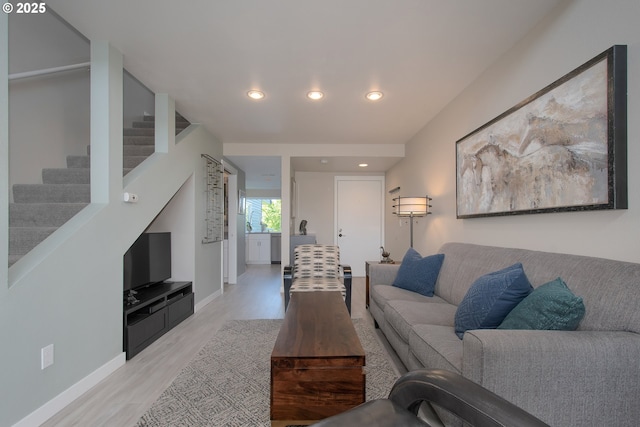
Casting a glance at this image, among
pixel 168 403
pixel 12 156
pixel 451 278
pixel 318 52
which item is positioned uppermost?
pixel 318 52

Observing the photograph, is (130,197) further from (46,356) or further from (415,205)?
(415,205)

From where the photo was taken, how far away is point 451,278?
2551 millimetres

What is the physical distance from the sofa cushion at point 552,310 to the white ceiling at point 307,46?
1672mm

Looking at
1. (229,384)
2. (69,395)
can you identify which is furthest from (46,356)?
(229,384)

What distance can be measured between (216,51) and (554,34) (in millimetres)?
2291

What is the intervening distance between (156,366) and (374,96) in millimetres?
3125

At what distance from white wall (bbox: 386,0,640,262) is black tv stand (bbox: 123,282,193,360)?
10.1ft

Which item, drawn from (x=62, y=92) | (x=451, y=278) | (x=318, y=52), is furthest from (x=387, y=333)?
(x=62, y=92)

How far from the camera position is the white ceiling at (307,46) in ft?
5.91

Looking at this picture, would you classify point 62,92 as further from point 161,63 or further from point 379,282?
point 379,282

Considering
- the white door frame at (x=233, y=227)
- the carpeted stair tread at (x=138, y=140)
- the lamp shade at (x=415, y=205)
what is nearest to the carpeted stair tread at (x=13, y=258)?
the carpeted stair tread at (x=138, y=140)

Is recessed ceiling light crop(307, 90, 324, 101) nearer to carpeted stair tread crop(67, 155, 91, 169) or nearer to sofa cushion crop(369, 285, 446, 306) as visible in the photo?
sofa cushion crop(369, 285, 446, 306)

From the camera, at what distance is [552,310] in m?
1.27

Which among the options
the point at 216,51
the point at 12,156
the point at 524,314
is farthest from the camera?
the point at 12,156
